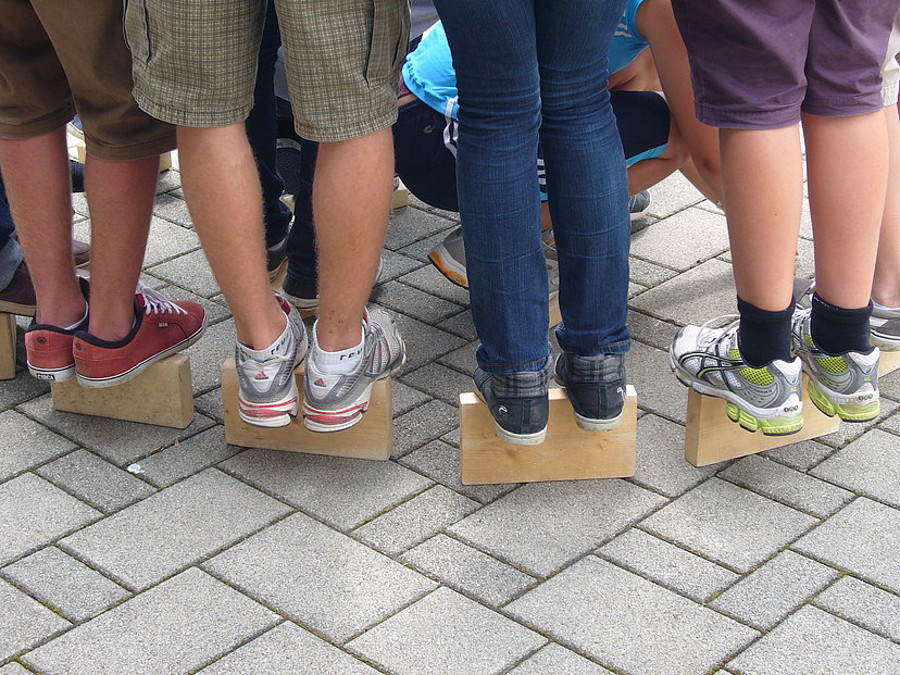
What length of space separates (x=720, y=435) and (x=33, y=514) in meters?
1.40

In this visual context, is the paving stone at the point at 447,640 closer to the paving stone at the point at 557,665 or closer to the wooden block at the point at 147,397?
the paving stone at the point at 557,665

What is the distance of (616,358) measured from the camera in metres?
2.20

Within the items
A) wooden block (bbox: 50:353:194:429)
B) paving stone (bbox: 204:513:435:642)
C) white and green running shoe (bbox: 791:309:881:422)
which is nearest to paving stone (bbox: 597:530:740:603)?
paving stone (bbox: 204:513:435:642)

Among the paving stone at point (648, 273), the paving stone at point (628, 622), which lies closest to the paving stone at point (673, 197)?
the paving stone at point (648, 273)

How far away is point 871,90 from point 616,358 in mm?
686

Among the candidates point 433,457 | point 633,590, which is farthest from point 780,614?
point 433,457

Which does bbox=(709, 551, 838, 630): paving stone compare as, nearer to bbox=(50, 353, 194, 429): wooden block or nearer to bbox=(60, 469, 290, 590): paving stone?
bbox=(60, 469, 290, 590): paving stone

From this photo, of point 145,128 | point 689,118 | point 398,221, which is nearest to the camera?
point 145,128

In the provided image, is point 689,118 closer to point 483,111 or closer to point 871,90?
point 871,90

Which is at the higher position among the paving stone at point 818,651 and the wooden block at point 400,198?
the paving stone at point 818,651

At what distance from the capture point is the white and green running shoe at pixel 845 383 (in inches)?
88.7

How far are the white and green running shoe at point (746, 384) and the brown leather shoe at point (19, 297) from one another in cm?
156

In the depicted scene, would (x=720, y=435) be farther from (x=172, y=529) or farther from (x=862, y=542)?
(x=172, y=529)

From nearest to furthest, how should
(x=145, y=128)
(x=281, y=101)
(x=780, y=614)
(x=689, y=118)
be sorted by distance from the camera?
(x=780, y=614)
(x=145, y=128)
(x=689, y=118)
(x=281, y=101)
